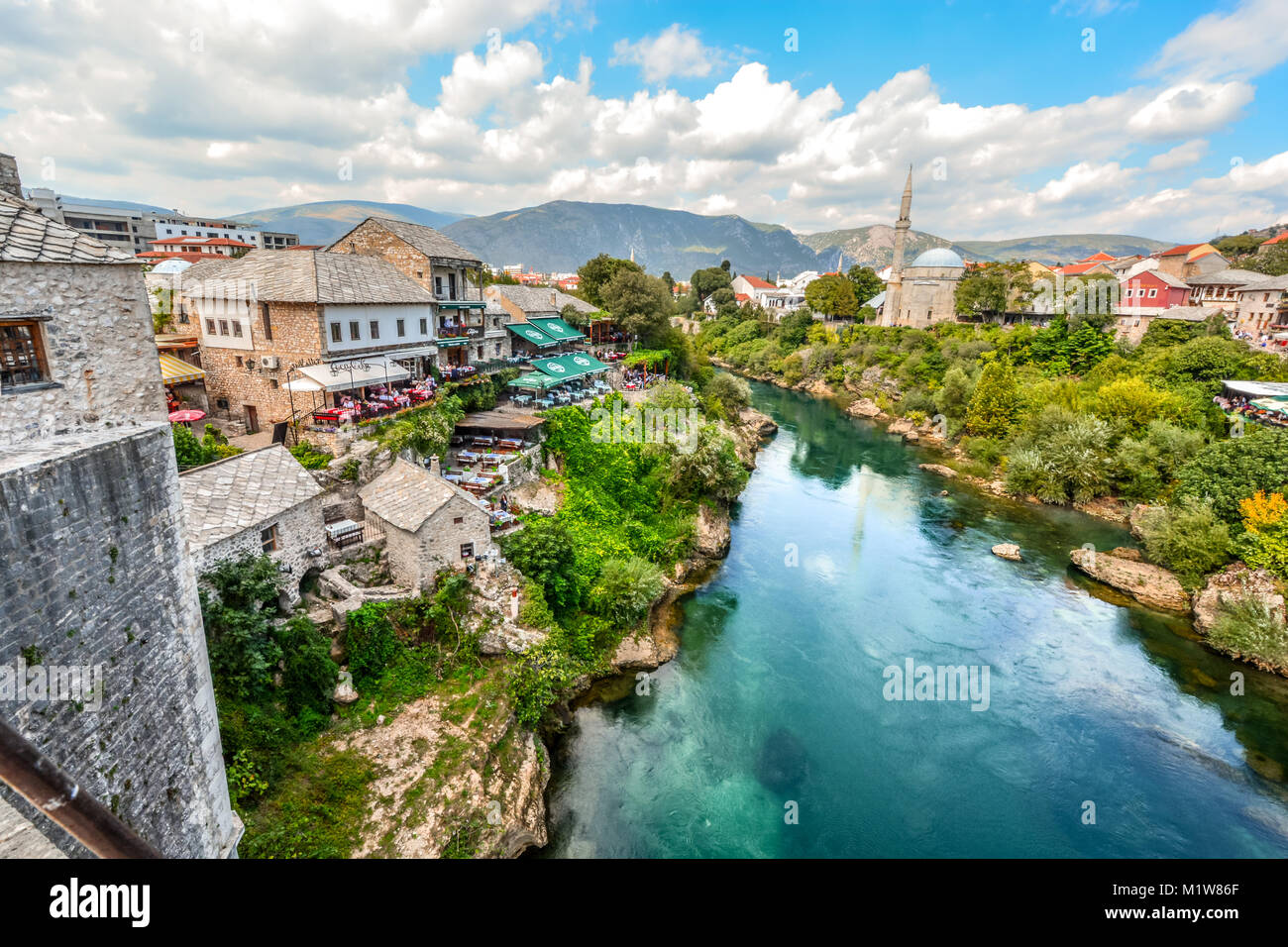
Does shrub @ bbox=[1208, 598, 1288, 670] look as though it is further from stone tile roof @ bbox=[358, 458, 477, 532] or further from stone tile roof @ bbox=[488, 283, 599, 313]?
stone tile roof @ bbox=[488, 283, 599, 313]

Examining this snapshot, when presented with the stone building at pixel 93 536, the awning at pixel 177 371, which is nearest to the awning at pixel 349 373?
the awning at pixel 177 371

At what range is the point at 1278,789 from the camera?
14742 mm

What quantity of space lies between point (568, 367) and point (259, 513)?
1871 cm

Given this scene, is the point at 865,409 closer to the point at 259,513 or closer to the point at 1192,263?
the point at 1192,263

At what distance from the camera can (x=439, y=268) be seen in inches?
1029

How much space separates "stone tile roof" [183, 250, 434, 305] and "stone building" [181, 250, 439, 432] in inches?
1.7

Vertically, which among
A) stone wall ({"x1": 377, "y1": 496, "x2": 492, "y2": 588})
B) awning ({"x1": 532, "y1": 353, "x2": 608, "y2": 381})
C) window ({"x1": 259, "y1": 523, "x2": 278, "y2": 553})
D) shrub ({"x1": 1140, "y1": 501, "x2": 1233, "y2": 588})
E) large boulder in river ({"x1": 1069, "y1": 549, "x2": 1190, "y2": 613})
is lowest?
large boulder in river ({"x1": 1069, "y1": 549, "x2": 1190, "y2": 613})

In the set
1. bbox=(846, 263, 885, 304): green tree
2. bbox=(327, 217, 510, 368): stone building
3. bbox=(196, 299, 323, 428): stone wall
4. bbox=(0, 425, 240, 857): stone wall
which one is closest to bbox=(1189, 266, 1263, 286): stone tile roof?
bbox=(846, 263, 885, 304): green tree

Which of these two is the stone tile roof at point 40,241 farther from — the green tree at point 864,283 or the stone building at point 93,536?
the green tree at point 864,283

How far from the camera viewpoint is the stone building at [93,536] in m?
5.09

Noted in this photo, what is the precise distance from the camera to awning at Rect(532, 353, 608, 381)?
91.8 ft

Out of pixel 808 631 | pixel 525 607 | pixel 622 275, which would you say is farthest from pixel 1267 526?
pixel 622 275

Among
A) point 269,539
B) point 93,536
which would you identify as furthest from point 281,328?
point 93,536

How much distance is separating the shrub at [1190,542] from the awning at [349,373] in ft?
98.9
